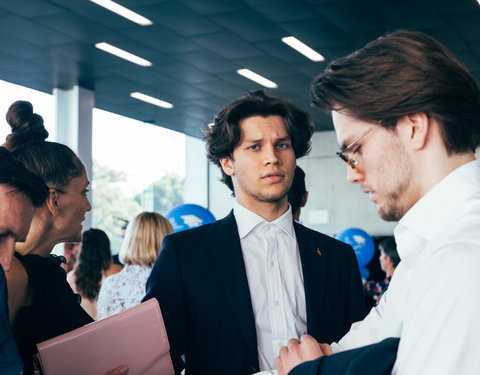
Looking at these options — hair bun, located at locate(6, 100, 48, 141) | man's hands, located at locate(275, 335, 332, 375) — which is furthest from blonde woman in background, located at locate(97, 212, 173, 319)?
man's hands, located at locate(275, 335, 332, 375)

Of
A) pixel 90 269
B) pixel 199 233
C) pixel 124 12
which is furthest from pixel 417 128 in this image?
pixel 124 12

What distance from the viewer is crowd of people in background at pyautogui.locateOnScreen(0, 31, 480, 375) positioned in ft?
Answer: 2.97

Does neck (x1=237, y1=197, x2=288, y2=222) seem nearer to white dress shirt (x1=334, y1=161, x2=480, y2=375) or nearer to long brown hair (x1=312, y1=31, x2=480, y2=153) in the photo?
long brown hair (x1=312, y1=31, x2=480, y2=153)

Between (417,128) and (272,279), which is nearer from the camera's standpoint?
(417,128)

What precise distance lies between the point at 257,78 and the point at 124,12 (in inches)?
123

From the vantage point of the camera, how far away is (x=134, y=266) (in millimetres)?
3994

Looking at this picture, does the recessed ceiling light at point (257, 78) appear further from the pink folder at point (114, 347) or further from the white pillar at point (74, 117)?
the pink folder at point (114, 347)

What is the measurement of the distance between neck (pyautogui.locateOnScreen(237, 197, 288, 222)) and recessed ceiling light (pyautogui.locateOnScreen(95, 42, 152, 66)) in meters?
5.50

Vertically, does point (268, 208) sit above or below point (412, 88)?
below

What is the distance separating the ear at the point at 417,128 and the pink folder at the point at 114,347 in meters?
0.83

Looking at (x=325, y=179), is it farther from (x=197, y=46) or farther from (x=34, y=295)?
(x=34, y=295)

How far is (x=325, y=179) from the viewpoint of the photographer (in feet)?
42.7

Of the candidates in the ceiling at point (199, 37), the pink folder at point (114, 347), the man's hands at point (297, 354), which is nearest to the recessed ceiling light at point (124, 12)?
the ceiling at point (199, 37)

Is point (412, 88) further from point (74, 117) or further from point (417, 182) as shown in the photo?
point (74, 117)
